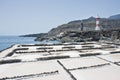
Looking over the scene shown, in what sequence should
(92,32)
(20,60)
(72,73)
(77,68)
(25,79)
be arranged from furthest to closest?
1. (92,32)
2. (20,60)
3. (77,68)
4. (72,73)
5. (25,79)

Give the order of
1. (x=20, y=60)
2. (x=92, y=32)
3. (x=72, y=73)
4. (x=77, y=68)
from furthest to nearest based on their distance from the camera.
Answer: (x=92, y=32)
(x=20, y=60)
(x=77, y=68)
(x=72, y=73)

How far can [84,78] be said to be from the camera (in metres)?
6.96

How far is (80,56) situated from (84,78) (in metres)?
4.88

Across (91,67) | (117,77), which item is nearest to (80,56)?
(91,67)

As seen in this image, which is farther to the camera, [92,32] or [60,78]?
[92,32]

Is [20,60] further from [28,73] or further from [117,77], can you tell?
[117,77]

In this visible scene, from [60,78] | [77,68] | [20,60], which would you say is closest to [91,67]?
[77,68]

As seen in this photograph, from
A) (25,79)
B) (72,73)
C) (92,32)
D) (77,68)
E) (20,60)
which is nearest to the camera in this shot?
(25,79)

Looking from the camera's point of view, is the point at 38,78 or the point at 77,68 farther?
the point at 77,68

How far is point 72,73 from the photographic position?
764 cm

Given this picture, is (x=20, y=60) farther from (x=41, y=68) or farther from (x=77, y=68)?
(x=77, y=68)

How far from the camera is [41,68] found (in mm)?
8594

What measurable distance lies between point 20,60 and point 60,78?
3955 mm

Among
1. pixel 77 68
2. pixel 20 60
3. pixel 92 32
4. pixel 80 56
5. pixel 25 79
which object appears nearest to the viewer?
pixel 25 79
